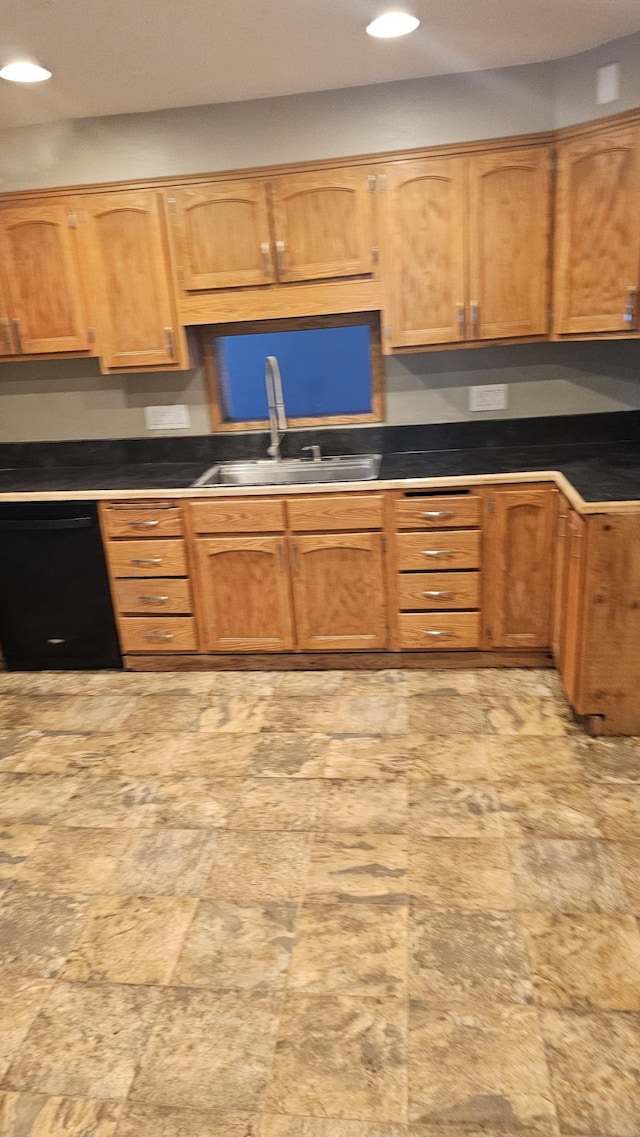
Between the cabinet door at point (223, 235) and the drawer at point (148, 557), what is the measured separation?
3.72 ft

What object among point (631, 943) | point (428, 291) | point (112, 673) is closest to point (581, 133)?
point (428, 291)

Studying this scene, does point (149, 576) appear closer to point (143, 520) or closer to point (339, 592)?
point (143, 520)

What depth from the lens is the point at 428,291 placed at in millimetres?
3207

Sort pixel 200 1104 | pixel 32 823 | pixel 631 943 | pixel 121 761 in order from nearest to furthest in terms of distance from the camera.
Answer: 1. pixel 200 1104
2. pixel 631 943
3. pixel 32 823
4. pixel 121 761

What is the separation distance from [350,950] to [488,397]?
251cm

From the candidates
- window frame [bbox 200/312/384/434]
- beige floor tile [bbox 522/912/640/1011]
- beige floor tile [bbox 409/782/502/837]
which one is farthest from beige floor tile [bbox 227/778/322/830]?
window frame [bbox 200/312/384/434]

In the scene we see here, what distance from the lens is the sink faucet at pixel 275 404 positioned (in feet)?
11.8

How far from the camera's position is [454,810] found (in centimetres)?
246

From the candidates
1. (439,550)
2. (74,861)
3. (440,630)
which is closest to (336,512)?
(439,550)

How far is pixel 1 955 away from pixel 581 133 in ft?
11.1

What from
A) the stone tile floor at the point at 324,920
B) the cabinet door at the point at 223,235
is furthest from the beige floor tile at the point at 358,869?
the cabinet door at the point at 223,235

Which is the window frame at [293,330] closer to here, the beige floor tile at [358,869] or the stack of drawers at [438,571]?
the stack of drawers at [438,571]

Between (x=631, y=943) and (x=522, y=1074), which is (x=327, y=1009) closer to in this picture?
(x=522, y=1074)

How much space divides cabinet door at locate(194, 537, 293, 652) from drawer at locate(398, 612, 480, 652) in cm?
53
